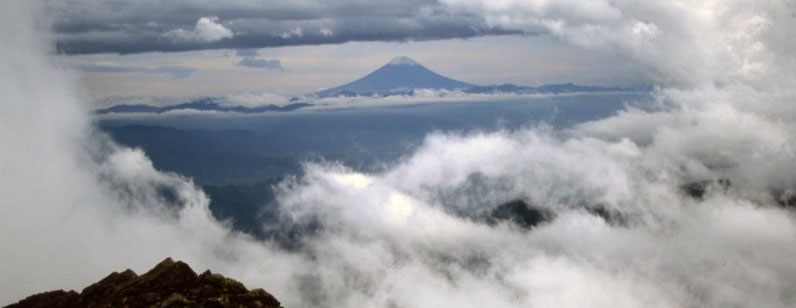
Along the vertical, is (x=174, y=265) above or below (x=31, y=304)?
above

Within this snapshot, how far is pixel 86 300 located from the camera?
9831 centimetres

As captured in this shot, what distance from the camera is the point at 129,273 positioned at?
106 meters

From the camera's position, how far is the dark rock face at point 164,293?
89562 millimetres

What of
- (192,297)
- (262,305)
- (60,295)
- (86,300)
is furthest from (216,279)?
(60,295)

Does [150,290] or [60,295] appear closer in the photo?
[150,290]

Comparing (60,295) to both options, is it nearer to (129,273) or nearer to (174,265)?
(129,273)

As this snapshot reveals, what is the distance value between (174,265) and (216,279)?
8.99 meters

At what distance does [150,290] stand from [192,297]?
849 centimetres

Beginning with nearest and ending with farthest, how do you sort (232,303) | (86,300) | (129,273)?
1. (232,303)
2. (86,300)
3. (129,273)

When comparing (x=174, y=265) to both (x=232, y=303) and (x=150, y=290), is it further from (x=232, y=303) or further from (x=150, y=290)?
(x=232, y=303)

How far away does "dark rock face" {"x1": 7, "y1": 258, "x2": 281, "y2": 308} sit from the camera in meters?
89.6

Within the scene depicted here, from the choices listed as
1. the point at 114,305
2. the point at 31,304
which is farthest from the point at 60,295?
the point at 114,305

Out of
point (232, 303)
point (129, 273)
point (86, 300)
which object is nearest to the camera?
point (232, 303)

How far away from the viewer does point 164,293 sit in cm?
9331
